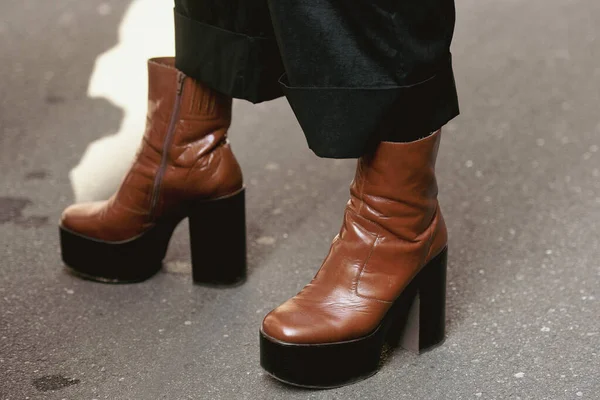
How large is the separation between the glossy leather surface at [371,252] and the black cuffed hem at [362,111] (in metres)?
0.03

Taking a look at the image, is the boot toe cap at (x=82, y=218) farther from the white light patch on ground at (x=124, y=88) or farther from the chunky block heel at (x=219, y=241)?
the white light patch on ground at (x=124, y=88)

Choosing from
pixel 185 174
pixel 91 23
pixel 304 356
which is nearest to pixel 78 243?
pixel 185 174

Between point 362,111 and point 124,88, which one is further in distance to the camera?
point 124,88

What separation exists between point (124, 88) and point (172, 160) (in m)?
1.05

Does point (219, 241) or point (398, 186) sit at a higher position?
point (398, 186)

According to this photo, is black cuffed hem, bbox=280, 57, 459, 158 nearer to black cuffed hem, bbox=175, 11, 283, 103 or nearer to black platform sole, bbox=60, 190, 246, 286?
black cuffed hem, bbox=175, 11, 283, 103

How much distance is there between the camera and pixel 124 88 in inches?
91.8

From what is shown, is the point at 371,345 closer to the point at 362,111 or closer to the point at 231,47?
the point at 362,111

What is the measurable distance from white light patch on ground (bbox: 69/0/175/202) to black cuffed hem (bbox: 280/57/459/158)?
0.47 m

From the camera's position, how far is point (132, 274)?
1.44m

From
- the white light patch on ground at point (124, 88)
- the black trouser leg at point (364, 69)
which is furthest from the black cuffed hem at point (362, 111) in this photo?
the white light patch on ground at point (124, 88)

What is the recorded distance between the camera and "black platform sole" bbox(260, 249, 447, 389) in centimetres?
112

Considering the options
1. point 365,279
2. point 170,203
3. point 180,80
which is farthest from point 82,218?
point 365,279

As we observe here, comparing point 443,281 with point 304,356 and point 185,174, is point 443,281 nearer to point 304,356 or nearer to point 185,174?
point 304,356
